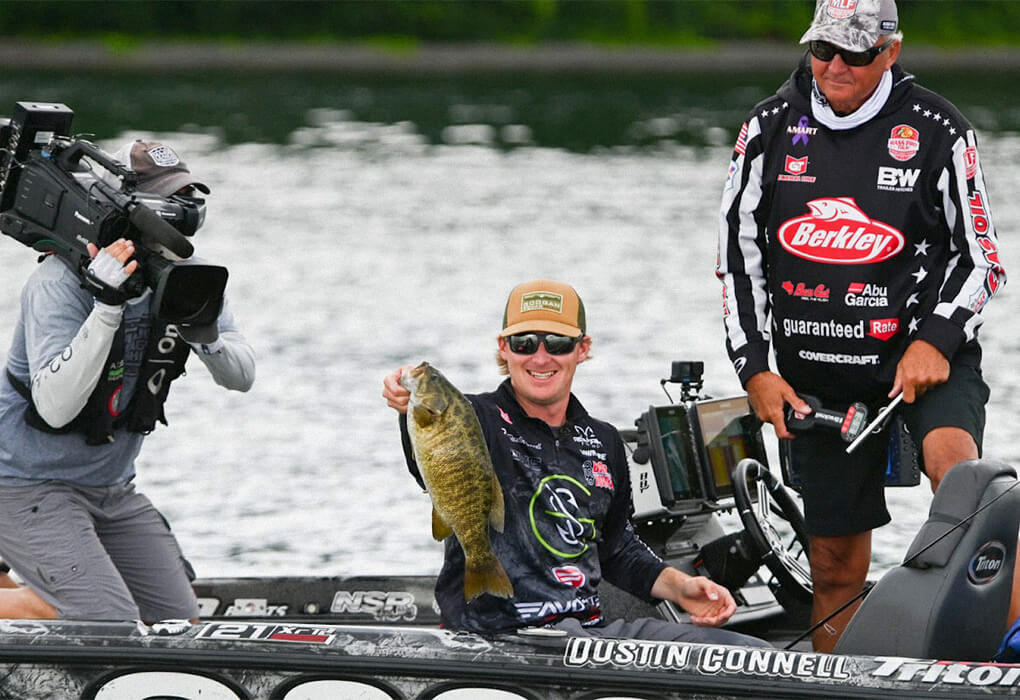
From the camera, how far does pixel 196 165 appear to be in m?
22.1

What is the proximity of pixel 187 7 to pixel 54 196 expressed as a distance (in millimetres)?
38453

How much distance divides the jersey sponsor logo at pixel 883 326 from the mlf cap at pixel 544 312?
0.95 meters

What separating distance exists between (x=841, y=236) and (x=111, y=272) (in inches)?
76.3

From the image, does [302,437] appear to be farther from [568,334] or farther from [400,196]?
[400,196]

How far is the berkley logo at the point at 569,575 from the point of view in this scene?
416 cm

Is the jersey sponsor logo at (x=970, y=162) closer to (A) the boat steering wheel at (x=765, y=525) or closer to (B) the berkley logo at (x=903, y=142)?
(B) the berkley logo at (x=903, y=142)

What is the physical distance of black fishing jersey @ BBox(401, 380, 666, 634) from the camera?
4.11m

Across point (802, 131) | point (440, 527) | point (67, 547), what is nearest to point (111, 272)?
point (67, 547)

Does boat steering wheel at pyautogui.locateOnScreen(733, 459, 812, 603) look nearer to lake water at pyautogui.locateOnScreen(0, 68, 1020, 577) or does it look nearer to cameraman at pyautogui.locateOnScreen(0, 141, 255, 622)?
cameraman at pyautogui.locateOnScreen(0, 141, 255, 622)

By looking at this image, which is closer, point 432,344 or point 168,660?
point 168,660

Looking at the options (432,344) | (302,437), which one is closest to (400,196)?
(432,344)

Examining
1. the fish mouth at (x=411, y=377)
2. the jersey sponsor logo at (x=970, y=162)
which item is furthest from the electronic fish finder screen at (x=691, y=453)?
the fish mouth at (x=411, y=377)

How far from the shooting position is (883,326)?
15.4ft

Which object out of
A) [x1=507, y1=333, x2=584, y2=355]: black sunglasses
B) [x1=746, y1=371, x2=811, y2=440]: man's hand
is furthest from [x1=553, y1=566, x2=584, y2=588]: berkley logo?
[x1=746, y1=371, x2=811, y2=440]: man's hand
